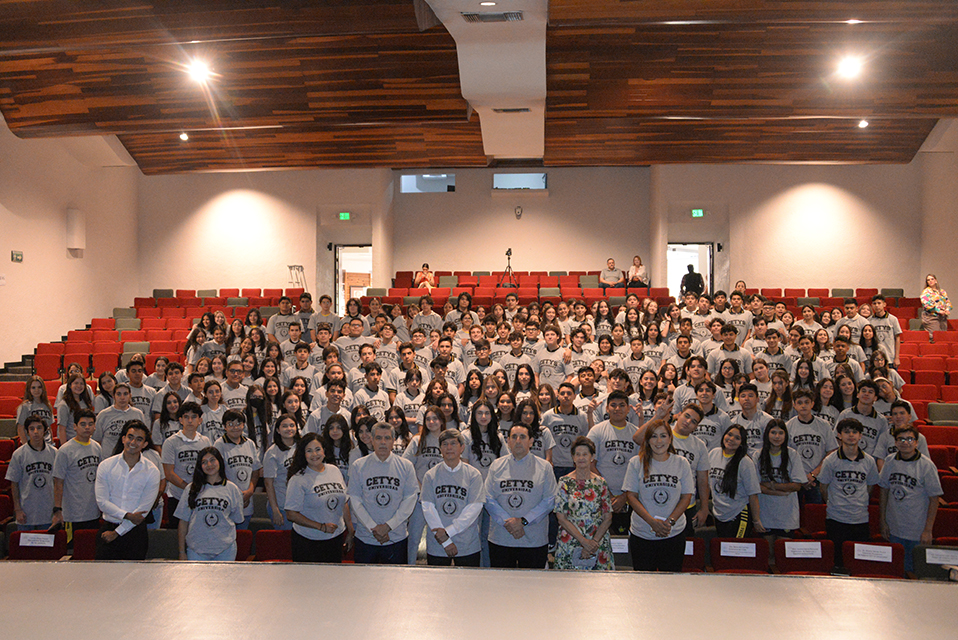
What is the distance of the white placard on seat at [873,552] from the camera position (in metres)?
4.07

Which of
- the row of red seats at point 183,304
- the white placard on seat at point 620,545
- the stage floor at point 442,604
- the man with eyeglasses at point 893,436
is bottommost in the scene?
the white placard on seat at point 620,545

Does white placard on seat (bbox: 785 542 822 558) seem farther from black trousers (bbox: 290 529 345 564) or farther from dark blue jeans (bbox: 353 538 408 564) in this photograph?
black trousers (bbox: 290 529 345 564)

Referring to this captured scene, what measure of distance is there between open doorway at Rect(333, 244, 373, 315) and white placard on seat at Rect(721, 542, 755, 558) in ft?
37.9

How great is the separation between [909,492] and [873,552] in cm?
101

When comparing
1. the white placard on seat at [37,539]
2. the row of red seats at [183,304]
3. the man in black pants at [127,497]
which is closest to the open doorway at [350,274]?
the row of red seats at [183,304]

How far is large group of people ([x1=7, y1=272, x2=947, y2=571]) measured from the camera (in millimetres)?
4238

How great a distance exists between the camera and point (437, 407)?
478 centimetres

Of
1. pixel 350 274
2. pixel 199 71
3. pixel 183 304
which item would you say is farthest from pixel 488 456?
pixel 350 274

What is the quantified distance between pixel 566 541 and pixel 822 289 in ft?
36.5

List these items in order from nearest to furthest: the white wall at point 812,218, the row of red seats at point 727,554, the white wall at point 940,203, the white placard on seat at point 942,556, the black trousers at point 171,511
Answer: the white placard on seat at point 942,556, the row of red seats at point 727,554, the black trousers at point 171,511, the white wall at point 940,203, the white wall at point 812,218

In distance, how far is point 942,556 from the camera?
394cm

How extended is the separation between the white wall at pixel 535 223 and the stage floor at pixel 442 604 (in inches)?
506

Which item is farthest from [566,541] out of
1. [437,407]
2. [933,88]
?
[933,88]

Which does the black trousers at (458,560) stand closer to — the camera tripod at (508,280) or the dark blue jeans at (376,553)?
the dark blue jeans at (376,553)
